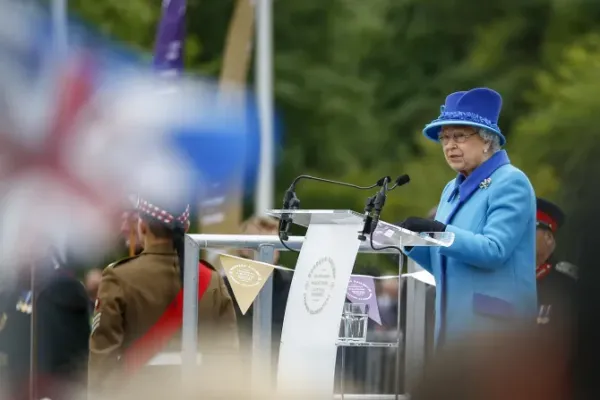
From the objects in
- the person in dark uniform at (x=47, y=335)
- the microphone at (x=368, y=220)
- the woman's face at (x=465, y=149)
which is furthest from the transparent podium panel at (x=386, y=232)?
the person in dark uniform at (x=47, y=335)

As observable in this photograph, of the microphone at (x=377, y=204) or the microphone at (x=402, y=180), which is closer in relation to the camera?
the microphone at (x=377, y=204)

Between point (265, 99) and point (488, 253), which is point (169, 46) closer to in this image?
point (265, 99)

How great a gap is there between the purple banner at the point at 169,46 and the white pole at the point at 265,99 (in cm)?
222

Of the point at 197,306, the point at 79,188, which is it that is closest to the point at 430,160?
the point at 79,188

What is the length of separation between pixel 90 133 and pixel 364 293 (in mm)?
10603

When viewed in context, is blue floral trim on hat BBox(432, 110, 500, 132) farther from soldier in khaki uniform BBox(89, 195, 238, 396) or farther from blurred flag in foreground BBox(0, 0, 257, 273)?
blurred flag in foreground BBox(0, 0, 257, 273)

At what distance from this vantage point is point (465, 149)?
421 cm

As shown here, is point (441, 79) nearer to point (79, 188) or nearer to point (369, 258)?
point (79, 188)

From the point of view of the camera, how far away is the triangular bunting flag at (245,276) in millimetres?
4270

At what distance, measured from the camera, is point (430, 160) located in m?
16.2

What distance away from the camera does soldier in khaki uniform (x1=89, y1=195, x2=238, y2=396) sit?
4.10 meters

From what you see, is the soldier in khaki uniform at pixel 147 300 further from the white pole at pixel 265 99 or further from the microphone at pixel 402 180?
the white pole at pixel 265 99

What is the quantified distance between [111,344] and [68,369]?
2.34 meters

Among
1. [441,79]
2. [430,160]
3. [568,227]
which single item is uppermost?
[441,79]
